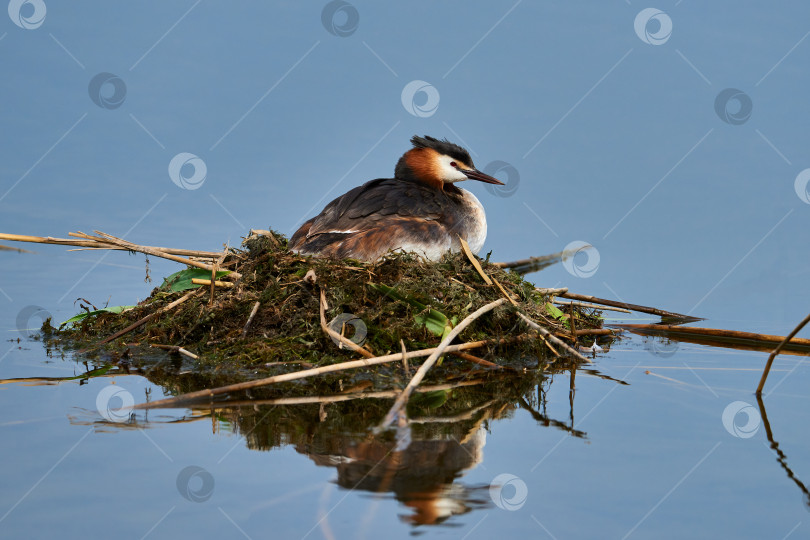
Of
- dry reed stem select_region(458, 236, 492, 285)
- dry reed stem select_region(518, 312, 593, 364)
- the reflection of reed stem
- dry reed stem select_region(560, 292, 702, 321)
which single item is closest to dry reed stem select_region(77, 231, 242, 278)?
dry reed stem select_region(458, 236, 492, 285)

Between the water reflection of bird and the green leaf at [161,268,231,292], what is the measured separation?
2.52 feet

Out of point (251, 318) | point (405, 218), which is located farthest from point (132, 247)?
point (405, 218)

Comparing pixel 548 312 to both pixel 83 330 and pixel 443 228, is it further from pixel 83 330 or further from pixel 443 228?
pixel 83 330

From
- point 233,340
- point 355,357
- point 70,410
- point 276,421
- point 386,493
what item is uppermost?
point 233,340

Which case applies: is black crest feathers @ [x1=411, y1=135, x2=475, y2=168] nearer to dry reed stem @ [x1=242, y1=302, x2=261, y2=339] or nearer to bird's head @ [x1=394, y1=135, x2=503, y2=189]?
bird's head @ [x1=394, y1=135, x2=503, y2=189]

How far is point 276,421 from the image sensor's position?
3969mm

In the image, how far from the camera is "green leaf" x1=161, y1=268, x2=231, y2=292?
6.30 m

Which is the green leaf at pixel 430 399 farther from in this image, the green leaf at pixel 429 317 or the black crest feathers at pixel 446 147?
the black crest feathers at pixel 446 147

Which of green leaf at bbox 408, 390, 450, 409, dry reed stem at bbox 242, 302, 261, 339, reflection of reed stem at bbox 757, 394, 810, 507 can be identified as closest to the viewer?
reflection of reed stem at bbox 757, 394, 810, 507

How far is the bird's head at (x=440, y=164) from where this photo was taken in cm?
764

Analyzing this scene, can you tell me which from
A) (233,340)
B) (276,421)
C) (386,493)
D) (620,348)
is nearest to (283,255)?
(233,340)

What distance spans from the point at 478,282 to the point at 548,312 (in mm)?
716

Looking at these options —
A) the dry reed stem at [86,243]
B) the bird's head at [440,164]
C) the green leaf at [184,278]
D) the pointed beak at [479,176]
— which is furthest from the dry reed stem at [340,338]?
the pointed beak at [479,176]

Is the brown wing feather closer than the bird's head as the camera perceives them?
Yes
